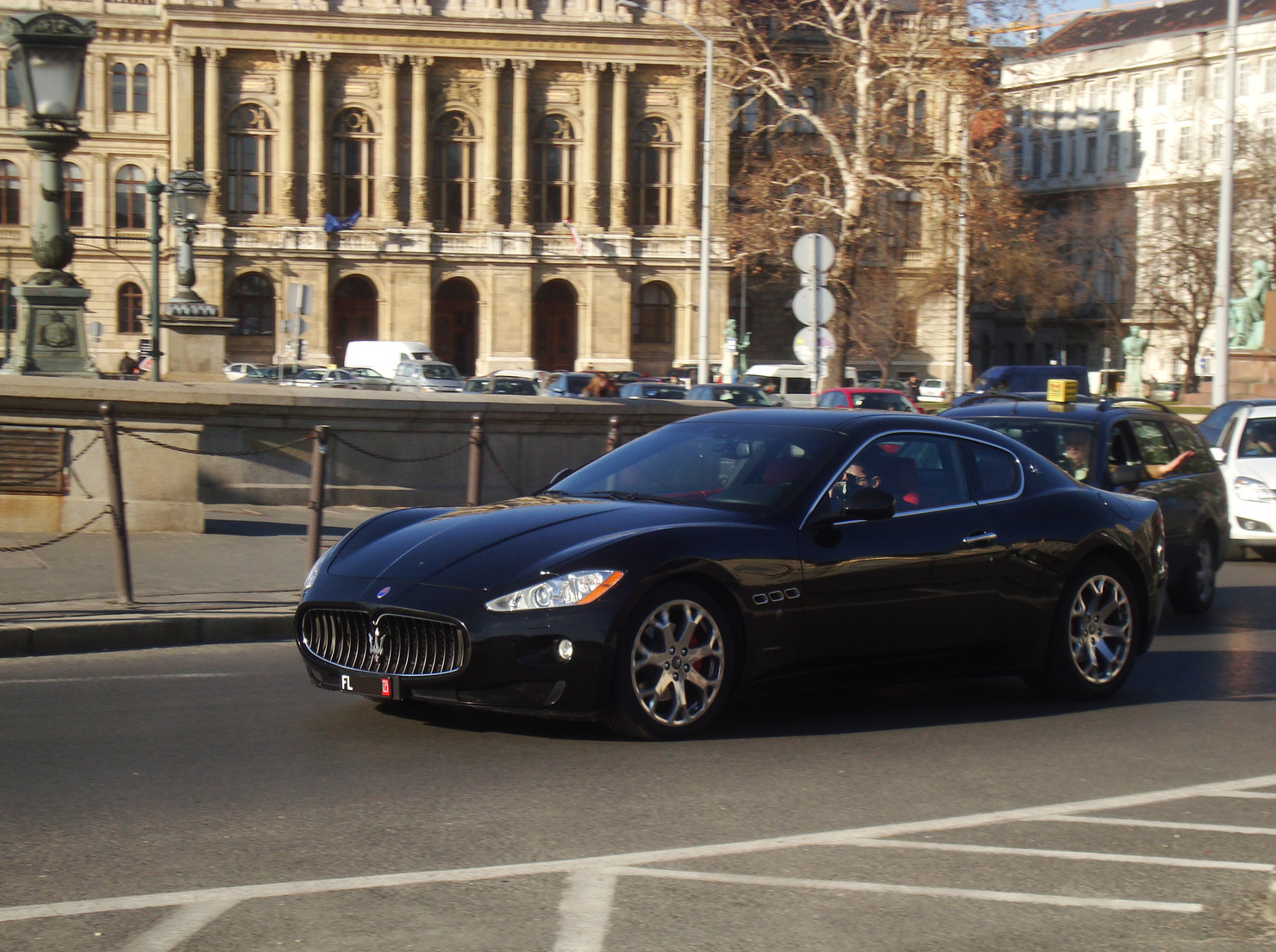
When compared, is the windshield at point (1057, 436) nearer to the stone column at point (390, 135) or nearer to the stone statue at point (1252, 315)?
the stone statue at point (1252, 315)

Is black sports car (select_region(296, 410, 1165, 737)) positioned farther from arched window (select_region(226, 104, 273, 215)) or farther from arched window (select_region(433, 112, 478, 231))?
arched window (select_region(433, 112, 478, 231))

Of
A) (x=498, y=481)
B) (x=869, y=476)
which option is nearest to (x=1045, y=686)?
(x=869, y=476)

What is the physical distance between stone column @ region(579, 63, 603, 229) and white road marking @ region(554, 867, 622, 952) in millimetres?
74354

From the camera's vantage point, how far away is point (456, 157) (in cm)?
7750

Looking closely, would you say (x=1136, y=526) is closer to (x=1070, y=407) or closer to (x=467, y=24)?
(x=1070, y=407)

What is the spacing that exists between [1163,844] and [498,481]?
510 inches

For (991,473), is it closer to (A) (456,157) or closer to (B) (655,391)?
(B) (655,391)

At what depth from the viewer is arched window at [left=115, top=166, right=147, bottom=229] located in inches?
3371

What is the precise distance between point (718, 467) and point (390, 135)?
70973 mm

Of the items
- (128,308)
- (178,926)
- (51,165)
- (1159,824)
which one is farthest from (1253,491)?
(128,308)

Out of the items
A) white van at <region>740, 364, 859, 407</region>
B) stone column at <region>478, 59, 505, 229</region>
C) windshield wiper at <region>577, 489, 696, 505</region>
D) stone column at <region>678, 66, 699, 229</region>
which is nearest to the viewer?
windshield wiper at <region>577, 489, 696, 505</region>

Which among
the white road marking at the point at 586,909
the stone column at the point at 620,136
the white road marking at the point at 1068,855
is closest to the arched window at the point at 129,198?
the stone column at the point at 620,136

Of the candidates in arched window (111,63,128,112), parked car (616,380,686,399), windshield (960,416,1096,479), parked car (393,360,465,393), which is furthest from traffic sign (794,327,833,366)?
arched window (111,63,128,112)

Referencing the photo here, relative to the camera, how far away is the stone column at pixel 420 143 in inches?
2982
